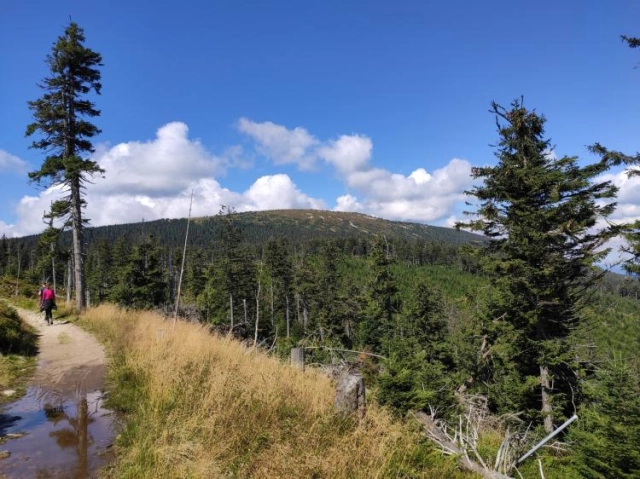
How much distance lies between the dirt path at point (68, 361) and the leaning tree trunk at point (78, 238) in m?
3.26

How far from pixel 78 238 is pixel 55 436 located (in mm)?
15217

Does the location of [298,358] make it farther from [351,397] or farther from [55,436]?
[55,436]

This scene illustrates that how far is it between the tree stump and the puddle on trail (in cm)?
277

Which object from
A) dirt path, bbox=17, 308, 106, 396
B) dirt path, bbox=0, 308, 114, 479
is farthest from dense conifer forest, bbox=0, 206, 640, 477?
dirt path, bbox=0, 308, 114, 479

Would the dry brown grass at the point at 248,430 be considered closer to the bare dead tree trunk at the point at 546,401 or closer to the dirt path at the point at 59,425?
the dirt path at the point at 59,425

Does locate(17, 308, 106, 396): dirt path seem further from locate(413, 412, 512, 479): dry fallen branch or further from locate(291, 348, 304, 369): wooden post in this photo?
locate(413, 412, 512, 479): dry fallen branch

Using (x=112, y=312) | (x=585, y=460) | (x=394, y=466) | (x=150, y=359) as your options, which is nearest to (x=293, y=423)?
(x=394, y=466)

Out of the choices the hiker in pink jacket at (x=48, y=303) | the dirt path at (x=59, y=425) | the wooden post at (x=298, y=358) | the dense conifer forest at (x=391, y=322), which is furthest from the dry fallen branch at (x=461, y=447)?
the hiker in pink jacket at (x=48, y=303)

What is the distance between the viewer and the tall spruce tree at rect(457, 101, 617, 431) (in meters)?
12.7

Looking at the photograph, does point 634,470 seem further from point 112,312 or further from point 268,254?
point 268,254

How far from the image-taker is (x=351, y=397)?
15.1 feet

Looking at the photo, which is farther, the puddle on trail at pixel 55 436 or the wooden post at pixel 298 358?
the wooden post at pixel 298 358

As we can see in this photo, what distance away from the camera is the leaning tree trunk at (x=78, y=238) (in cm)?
1758

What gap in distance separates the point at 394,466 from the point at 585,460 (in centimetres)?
355
